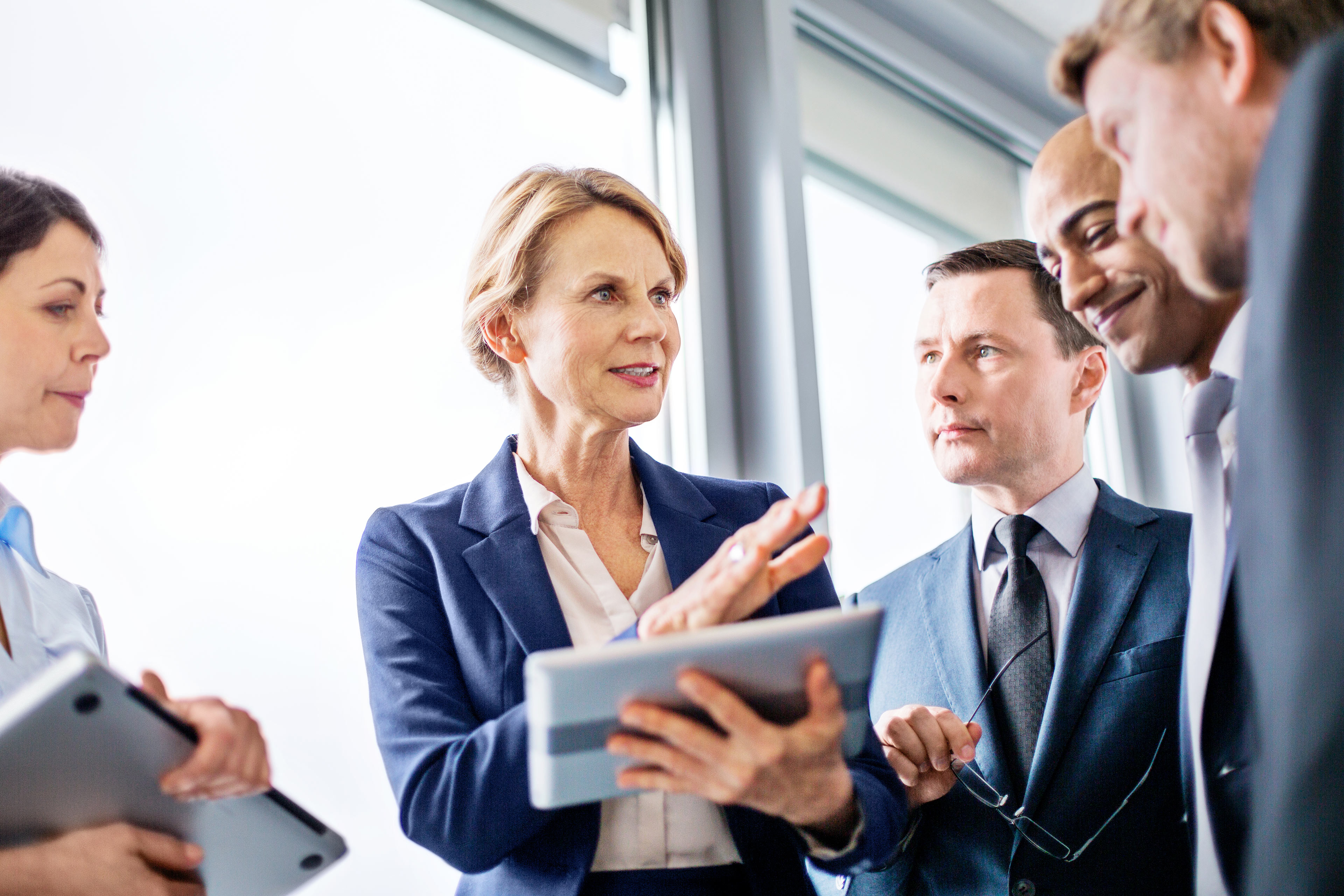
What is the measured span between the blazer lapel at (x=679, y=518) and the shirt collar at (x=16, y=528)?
0.85 meters

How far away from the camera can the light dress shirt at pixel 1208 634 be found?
1.17 metres

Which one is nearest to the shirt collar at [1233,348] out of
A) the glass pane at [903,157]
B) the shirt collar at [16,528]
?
the shirt collar at [16,528]

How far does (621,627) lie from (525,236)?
2.11 ft

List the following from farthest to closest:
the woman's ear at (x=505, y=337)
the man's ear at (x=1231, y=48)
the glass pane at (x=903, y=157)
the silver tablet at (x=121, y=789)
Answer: the glass pane at (x=903, y=157), the woman's ear at (x=505, y=337), the man's ear at (x=1231, y=48), the silver tablet at (x=121, y=789)

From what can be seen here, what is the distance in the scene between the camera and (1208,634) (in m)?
1.17

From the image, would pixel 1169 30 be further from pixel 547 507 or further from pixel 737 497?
pixel 547 507

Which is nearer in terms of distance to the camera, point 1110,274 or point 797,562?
point 797,562

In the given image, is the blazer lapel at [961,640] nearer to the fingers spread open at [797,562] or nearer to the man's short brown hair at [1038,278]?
the man's short brown hair at [1038,278]

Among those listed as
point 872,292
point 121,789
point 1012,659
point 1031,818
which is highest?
point 872,292

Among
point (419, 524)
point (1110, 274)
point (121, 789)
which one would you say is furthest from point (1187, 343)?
point (121, 789)

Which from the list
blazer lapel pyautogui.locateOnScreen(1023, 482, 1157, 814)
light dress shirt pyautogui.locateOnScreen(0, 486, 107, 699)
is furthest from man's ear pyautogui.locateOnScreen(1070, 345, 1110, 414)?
light dress shirt pyautogui.locateOnScreen(0, 486, 107, 699)

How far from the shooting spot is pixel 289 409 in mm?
1921

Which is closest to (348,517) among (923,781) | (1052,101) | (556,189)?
(556,189)

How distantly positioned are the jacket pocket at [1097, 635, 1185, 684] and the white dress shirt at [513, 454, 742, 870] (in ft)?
2.10
